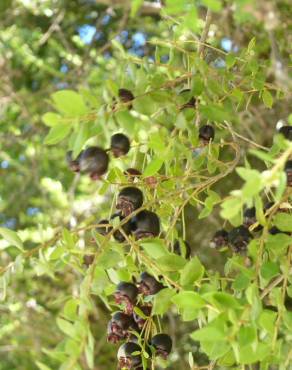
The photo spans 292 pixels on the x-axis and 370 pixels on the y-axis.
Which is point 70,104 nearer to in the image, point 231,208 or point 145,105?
point 145,105

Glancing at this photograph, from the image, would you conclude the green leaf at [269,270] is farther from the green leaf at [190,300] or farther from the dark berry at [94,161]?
the dark berry at [94,161]

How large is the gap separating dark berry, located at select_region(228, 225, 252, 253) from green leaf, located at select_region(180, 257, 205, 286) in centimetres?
8

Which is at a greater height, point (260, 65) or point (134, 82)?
point (134, 82)

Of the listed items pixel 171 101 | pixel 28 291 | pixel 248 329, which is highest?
pixel 171 101

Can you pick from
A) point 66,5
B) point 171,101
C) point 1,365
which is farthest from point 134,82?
point 1,365

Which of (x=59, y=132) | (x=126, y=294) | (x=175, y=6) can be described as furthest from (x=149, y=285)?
(x=175, y=6)

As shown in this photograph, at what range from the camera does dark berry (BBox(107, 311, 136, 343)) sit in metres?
0.88

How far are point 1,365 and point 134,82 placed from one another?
7.98ft

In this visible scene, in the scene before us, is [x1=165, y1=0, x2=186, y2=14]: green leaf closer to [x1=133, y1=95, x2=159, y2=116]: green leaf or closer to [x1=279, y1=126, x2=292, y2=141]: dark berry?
[x1=133, y1=95, x2=159, y2=116]: green leaf

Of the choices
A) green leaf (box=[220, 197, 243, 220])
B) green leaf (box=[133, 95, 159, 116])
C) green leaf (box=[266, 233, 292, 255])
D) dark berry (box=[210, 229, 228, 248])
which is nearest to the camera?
green leaf (box=[220, 197, 243, 220])

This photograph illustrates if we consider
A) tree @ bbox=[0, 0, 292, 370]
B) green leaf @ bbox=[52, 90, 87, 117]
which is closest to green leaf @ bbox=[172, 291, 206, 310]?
tree @ bbox=[0, 0, 292, 370]

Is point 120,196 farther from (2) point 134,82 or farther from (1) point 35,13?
(1) point 35,13

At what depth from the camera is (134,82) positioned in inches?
29.6

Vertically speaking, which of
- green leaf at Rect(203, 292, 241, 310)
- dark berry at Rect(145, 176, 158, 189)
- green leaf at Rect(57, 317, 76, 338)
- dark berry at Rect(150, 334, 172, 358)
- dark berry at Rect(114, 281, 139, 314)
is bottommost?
dark berry at Rect(150, 334, 172, 358)
